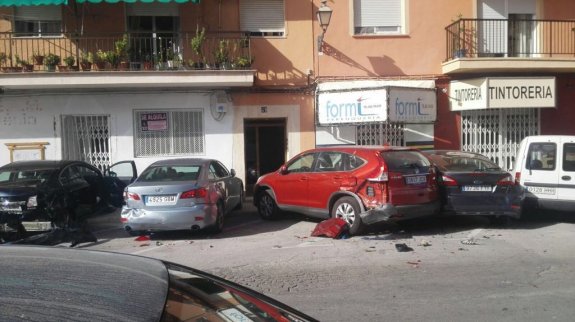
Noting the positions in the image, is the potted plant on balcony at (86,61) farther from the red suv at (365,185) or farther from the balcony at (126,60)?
the red suv at (365,185)

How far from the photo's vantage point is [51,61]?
44.9 feet

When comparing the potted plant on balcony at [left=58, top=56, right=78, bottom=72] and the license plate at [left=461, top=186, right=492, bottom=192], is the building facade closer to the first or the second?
the potted plant on balcony at [left=58, top=56, right=78, bottom=72]

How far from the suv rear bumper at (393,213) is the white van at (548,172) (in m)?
2.54

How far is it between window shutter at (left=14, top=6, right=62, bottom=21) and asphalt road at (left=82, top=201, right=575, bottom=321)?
260 inches

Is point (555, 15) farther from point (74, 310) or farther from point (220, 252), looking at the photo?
point (74, 310)

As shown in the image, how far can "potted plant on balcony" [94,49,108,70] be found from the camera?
1362cm

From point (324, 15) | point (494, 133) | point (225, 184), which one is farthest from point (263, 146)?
point (494, 133)

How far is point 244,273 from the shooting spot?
7.02 meters

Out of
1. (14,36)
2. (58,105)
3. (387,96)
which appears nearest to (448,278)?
(387,96)

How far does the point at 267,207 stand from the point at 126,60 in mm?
5725

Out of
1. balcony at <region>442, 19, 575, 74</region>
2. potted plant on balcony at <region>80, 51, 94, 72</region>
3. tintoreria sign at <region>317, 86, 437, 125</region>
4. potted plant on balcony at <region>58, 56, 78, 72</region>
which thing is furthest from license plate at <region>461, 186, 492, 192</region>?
potted plant on balcony at <region>58, 56, 78, 72</region>

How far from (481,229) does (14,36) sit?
12.8 m

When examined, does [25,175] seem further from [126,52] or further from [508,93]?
[508,93]

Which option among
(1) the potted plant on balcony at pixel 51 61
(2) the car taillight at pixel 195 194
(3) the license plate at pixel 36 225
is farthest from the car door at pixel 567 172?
(1) the potted plant on balcony at pixel 51 61
